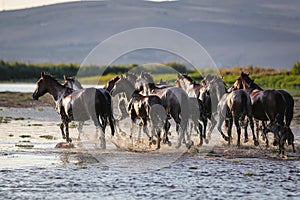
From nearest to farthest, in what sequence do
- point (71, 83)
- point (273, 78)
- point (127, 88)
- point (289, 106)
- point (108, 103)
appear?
1. point (289, 106)
2. point (108, 103)
3. point (127, 88)
4. point (71, 83)
5. point (273, 78)

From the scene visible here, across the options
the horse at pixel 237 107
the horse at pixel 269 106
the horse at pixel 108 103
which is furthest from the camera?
the horse at pixel 108 103

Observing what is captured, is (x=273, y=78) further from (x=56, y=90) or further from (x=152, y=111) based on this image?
(x=152, y=111)

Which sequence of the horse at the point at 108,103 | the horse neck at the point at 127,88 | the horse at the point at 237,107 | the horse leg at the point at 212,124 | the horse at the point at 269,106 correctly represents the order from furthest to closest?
1. the horse neck at the point at 127,88
2. the horse leg at the point at 212,124
3. the horse at the point at 108,103
4. the horse at the point at 237,107
5. the horse at the point at 269,106

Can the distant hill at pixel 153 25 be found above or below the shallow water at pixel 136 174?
above

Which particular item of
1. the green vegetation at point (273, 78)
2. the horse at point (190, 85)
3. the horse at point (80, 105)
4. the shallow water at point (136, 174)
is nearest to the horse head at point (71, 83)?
the horse at point (80, 105)

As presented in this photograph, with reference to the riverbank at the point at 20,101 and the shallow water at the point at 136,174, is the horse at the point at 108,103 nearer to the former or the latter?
the shallow water at the point at 136,174

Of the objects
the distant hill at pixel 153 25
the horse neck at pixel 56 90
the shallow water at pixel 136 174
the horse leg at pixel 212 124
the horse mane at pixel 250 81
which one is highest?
the distant hill at pixel 153 25

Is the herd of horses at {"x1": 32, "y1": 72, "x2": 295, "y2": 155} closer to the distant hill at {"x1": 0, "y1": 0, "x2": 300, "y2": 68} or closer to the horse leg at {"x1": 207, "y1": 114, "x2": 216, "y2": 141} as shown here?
the horse leg at {"x1": 207, "y1": 114, "x2": 216, "y2": 141}

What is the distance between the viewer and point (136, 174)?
636 inches

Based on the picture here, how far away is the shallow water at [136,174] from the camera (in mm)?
14023

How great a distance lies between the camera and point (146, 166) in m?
17.3

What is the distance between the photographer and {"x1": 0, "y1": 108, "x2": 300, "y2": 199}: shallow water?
46.0ft

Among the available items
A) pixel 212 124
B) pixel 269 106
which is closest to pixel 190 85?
pixel 212 124

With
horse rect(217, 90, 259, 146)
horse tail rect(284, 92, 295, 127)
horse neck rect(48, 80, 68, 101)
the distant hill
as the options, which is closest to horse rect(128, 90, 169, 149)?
horse rect(217, 90, 259, 146)
